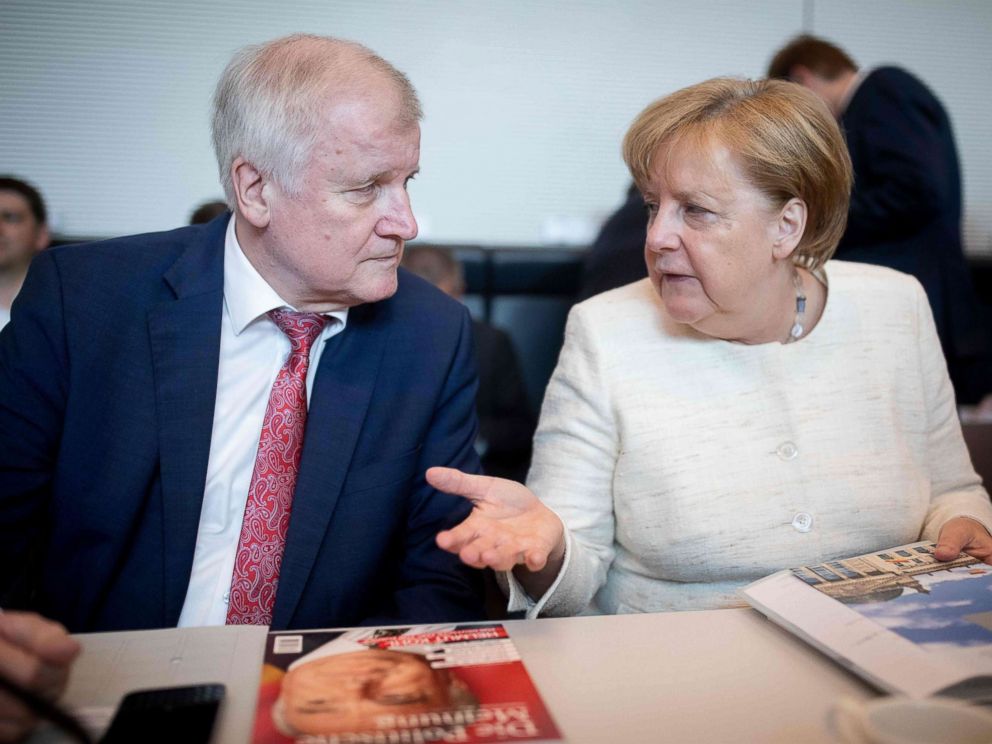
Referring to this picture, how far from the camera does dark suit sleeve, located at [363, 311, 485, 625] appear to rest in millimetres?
1361

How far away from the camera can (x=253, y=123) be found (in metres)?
1.33

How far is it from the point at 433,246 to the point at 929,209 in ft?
5.23

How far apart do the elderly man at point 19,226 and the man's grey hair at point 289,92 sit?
2.06m

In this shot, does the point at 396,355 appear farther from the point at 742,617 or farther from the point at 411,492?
the point at 742,617

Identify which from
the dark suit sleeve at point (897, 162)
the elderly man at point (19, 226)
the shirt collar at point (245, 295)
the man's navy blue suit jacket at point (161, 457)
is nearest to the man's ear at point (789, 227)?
the man's navy blue suit jacket at point (161, 457)

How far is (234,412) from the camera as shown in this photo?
1357 mm

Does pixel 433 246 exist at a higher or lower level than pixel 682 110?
lower

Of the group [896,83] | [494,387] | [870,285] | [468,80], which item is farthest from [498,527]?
[468,80]

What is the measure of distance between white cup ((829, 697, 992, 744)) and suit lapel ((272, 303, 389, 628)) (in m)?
0.78

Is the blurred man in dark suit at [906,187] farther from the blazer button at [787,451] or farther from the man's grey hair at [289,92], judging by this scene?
the man's grey hair at [289,92]

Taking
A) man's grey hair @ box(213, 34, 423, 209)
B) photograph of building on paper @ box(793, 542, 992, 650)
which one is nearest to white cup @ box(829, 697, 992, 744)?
photograph of building on paper @ box(793, 542, 992, 650)

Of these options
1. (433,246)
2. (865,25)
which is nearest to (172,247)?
(433,246)

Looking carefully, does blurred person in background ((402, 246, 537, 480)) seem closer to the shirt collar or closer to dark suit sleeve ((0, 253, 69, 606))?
the shirt collar

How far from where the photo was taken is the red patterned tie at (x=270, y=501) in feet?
4.22
